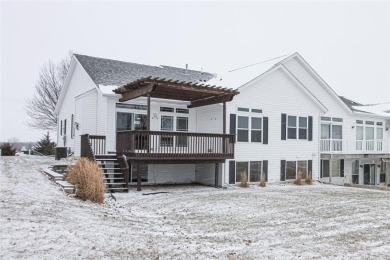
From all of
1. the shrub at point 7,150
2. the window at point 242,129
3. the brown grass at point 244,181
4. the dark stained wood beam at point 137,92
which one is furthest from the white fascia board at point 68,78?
the brown grass at point 244,181

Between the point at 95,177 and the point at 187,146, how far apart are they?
17.9 feet

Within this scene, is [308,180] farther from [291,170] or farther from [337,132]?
[337,132]

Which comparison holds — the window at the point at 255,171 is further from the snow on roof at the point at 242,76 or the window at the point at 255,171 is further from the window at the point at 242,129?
the snow on roof at the point at 242,76

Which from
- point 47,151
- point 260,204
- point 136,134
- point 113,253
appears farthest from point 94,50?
point 113,253

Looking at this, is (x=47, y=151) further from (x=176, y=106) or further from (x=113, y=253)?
(x=113, y=253)

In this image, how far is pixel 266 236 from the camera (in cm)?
736

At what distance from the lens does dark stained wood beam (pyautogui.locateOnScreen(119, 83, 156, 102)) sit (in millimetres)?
13750

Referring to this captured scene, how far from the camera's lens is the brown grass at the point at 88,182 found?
10227 millimetres

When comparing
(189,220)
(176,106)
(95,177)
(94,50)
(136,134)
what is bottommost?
(189,220)

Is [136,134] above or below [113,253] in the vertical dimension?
above

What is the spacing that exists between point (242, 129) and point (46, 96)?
87.2 feet

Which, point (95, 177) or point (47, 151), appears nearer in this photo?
point (95, 177)

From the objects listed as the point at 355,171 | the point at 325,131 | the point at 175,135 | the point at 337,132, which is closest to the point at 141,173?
the point at 175,135

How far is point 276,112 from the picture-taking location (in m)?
19.1
